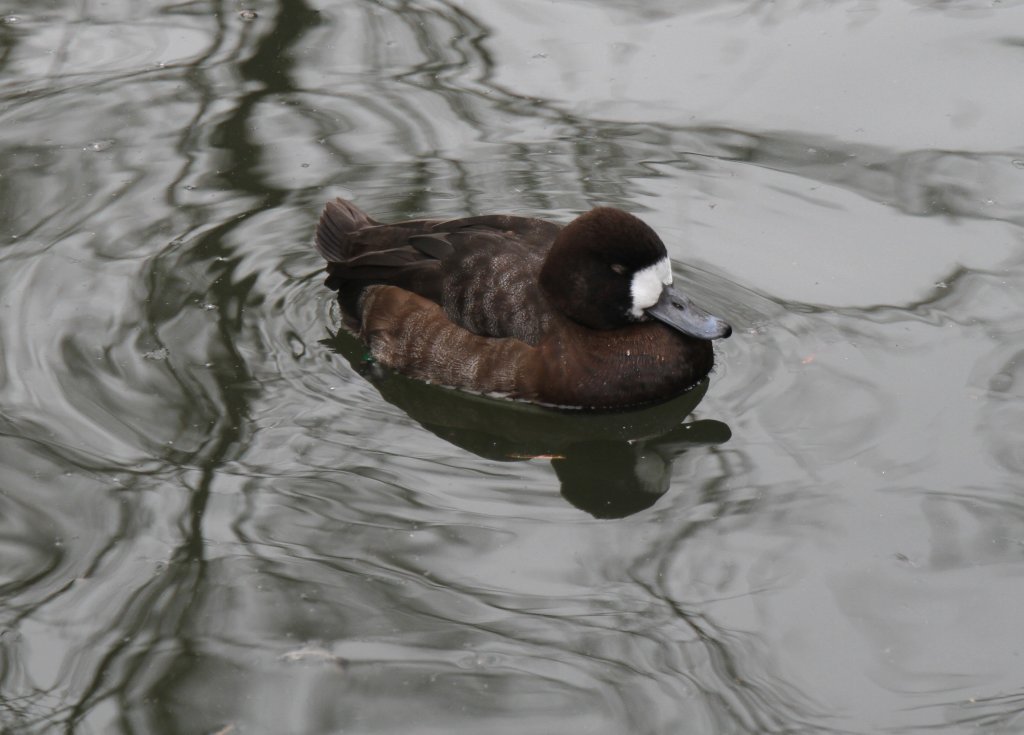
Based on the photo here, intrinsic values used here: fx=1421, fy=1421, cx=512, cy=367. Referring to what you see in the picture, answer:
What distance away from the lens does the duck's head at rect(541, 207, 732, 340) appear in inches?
240

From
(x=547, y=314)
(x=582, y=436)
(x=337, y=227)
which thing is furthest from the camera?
(x=337, y=227)

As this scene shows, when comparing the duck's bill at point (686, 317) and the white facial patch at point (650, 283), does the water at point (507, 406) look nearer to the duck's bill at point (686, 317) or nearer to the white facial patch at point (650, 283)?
the duck's bill at point (686, 317)

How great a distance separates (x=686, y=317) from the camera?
620cm

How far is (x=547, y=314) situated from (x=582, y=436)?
0.57 m

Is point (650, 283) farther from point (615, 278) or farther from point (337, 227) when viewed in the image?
point (337, 227)

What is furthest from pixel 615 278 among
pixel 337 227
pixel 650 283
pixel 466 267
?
pixel 337 227

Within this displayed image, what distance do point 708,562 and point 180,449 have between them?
2.25 metres

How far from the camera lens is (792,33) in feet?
29.9

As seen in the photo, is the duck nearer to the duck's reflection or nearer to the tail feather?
the duck's reflection

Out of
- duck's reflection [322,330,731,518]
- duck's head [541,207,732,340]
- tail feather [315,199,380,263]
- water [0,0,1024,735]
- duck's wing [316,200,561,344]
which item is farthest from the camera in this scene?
tail feather [315,199,380,263]

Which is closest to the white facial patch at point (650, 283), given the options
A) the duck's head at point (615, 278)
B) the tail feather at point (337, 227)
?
the duck's head at point (615, 278)

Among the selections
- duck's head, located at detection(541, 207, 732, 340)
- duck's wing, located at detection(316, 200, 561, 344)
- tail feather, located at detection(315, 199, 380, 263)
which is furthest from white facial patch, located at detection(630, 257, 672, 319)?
tail feather, located at detection(315, 199, 380, 263)

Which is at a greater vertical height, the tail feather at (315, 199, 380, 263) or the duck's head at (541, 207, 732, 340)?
the duck's head at (541, 207, 732, 340)

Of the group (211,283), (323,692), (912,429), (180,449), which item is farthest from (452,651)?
(211,283)
